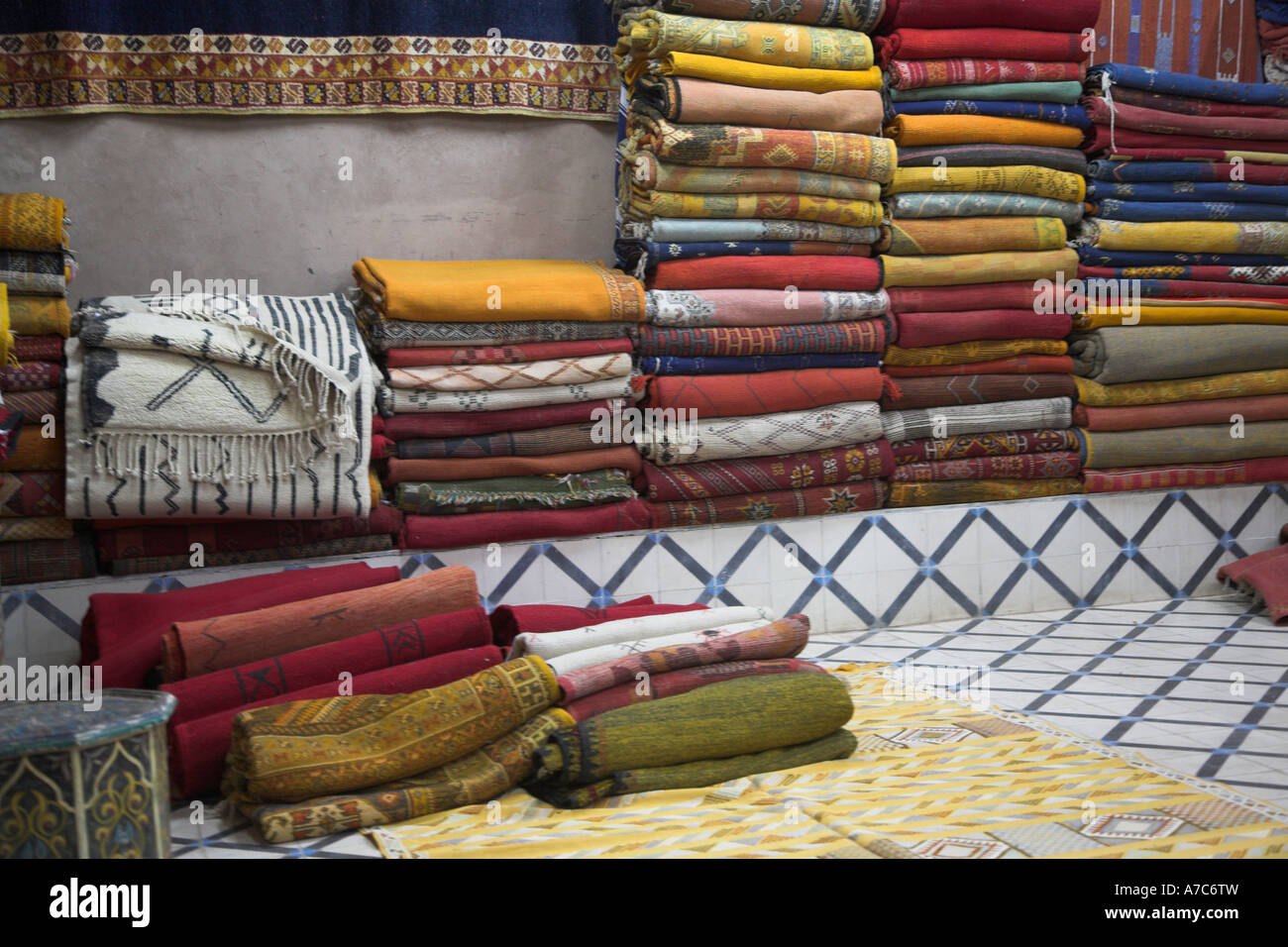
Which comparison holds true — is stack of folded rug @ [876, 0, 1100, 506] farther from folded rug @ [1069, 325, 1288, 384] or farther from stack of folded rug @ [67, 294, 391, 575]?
stack of folded rug @ [67, 294, 391, 575]

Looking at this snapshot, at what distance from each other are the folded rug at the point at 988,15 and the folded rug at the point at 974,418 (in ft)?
4.40

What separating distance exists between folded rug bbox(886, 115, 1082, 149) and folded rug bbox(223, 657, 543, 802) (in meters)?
2.47

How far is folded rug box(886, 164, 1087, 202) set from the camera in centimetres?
440

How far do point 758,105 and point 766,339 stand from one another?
756 millimetres

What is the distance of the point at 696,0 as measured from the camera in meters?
3.96

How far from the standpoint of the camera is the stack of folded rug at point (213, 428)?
10.8ft

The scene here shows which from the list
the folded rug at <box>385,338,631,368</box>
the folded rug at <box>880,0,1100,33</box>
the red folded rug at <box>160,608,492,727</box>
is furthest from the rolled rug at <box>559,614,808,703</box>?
the folded rug at <box>880,0,1100,33</box>

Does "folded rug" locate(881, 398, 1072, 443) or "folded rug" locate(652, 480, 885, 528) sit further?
"folded rug" locate(881, 398, 1072, 443)

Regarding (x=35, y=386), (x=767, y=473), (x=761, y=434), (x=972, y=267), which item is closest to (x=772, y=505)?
(x=767, y=473)

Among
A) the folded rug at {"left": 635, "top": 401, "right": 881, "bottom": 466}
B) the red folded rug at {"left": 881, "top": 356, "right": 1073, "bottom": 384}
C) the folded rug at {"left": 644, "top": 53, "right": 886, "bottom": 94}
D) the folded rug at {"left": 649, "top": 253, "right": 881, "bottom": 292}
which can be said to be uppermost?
the folded rug at {"left": 644, "top": 53, "right": 886, "bottom": 94}

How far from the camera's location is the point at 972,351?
14.9 feet

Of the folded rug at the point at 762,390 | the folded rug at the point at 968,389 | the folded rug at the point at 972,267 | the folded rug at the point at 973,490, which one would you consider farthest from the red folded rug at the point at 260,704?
the folded rug at the point at 972,267

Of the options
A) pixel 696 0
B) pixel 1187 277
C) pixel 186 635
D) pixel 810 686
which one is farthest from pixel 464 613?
pixel 1187 277
